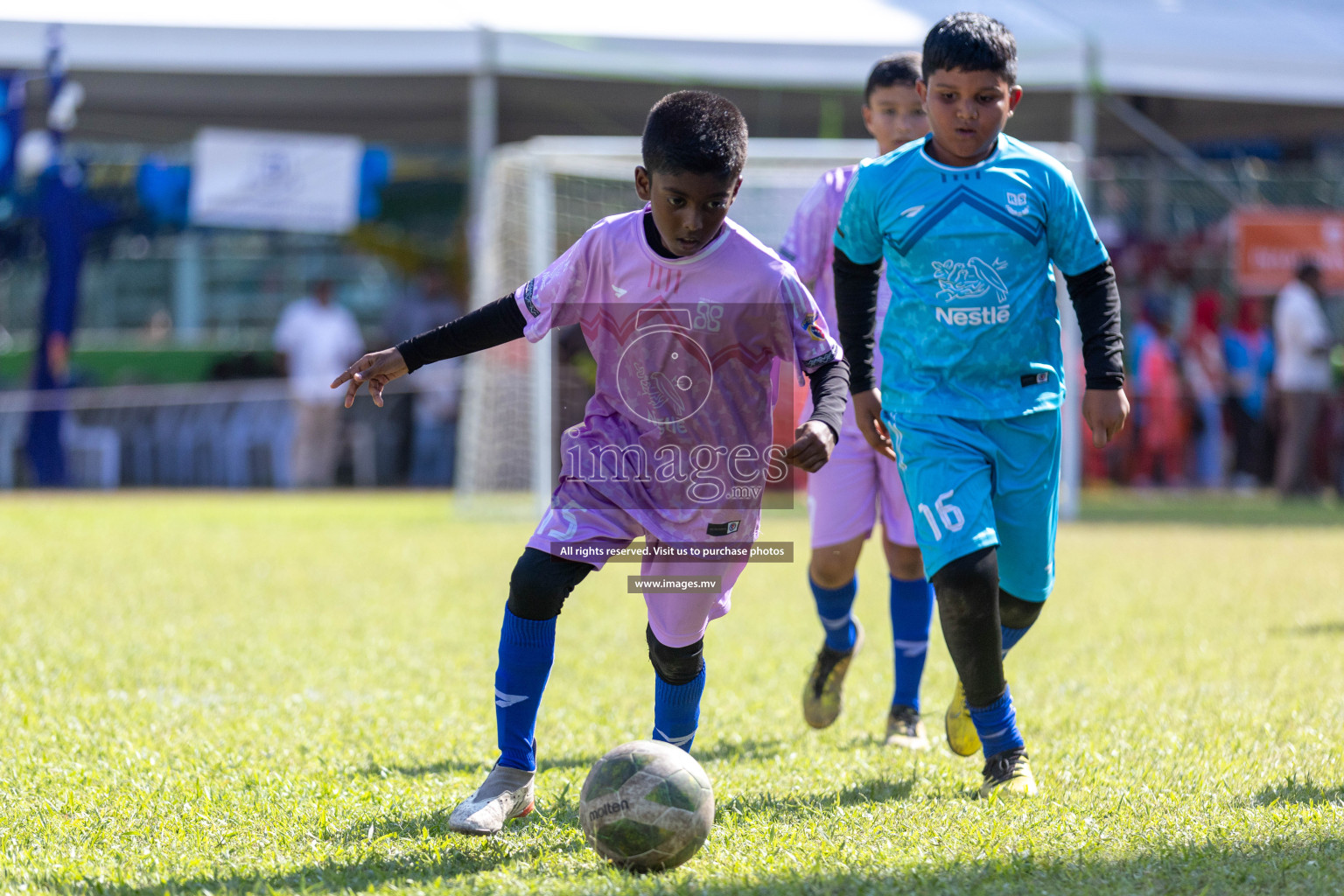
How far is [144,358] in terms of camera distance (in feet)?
62.1

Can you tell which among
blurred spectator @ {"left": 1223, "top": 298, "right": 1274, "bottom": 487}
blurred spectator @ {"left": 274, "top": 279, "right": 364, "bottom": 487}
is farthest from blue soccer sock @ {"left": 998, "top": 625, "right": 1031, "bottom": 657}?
blurred spectator @ {"left": 274, "top": 279, "right": 364, "bottom": 487}

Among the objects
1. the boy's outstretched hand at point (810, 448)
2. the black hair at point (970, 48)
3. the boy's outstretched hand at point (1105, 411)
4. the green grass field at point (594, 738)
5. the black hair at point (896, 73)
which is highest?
the black hair at point (896, 73)

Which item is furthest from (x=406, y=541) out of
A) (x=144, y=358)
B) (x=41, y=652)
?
(x=144, y=358)

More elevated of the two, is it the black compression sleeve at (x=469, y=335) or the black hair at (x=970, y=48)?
the black hair at (x=970, y=48)

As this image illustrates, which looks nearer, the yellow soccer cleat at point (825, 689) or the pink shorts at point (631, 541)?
the pink shorts at point (631, 541)

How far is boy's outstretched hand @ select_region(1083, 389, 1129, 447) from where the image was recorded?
3.99 metres

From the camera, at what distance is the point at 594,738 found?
4996 millimetres

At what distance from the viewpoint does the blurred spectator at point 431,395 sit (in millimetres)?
17922

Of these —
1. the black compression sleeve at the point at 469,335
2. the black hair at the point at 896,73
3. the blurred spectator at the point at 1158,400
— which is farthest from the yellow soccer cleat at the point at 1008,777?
the blurred spectator at the point at 1158,400

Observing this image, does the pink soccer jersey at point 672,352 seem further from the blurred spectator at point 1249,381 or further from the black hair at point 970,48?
the blurred spectator at point 1249,381

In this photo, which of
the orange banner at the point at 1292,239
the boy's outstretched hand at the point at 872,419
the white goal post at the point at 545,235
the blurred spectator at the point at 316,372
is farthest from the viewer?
the blurred spectator at the point at 316,372

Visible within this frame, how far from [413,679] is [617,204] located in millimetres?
7969

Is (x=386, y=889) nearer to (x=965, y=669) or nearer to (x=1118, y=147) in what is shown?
(x=965, y=669)

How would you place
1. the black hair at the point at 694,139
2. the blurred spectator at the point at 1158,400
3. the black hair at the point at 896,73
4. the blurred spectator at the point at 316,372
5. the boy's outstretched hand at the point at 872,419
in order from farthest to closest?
1. the blurred spectator at the point at 316,372
2. the blurred spectator at the point at 1158,400
3. the black hair at the point at 896,73
4. the boy's outstretched hand at the point at 872,419
5. the black hair at the point at 694,139
